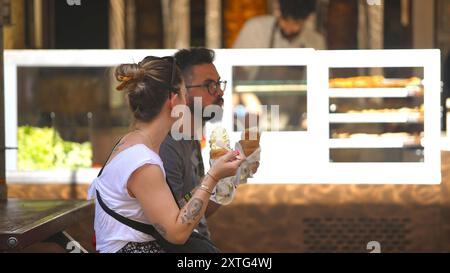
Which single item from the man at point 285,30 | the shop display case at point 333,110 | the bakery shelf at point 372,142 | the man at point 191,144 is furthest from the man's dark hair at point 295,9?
the man at point 191,144

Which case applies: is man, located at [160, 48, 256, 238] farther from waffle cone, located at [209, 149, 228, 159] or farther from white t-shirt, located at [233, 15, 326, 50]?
→ white t-shirt, located at [233, 15, 326, 50]

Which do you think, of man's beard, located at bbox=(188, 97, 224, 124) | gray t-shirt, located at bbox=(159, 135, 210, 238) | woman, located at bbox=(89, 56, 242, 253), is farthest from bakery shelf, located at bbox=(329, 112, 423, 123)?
woman, located at bbox=(89, 56, 242, 253)

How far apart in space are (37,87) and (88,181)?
22.2 inches

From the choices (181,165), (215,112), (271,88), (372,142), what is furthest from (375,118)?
(181,165)

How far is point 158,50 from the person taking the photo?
4.52 m

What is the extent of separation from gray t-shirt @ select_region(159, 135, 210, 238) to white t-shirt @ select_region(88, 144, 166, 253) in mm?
385

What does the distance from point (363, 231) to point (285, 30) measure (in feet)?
3.43

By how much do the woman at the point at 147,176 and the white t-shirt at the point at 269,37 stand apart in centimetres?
146

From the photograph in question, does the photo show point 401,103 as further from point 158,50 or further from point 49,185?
point 49,185

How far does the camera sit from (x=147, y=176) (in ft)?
9.66

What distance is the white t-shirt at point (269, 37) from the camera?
4.66m

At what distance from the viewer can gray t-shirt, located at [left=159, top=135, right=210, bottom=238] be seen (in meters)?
3.51

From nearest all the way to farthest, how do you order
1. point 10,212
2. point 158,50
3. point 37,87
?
1. point 10,212
2. point 158,50
3. point 37,87
